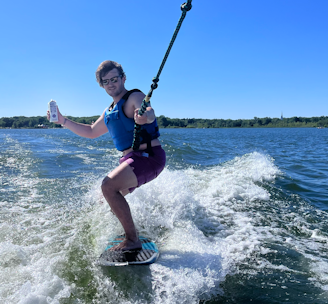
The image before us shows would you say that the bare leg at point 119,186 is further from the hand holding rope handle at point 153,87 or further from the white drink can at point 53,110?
the white drink can at point 53,110

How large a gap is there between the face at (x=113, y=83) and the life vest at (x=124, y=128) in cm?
19

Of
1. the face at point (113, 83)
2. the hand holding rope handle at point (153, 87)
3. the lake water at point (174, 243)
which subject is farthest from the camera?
the face at point (113, 83)

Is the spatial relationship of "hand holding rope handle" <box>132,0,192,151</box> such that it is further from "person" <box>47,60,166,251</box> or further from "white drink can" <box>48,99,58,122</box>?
"white drink can" <box>48,99,58,122</box>

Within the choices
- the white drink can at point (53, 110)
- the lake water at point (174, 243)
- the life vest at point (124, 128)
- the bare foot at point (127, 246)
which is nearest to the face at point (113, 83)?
the life vest at point (124, 128)

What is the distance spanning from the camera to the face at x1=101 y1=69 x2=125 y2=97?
3.50 m

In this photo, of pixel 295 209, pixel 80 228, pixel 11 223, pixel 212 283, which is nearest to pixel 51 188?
pixel 11 223

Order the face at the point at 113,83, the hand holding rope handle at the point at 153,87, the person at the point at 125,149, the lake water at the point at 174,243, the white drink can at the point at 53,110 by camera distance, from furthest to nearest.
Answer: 1. the white drink can at the point at 53,110
2. the face at the point at 113,83
3. the person at the point at 125,149
4. the lake water at the point at 174,243
5. the hand holding rope handle at the point at 153,87

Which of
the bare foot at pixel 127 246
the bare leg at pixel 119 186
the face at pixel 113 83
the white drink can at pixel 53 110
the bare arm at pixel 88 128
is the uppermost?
the face at pixel 113 83

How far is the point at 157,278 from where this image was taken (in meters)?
3.14

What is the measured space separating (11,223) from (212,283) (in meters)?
3.67

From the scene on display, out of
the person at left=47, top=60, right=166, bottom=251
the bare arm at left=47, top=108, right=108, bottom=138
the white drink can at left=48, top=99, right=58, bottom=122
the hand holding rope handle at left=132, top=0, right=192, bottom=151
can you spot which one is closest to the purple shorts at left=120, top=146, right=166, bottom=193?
the person at left=47, top=60, right=166, bottom=251

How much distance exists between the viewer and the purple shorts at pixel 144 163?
3.44m

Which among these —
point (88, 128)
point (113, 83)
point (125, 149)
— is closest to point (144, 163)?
point (125, 149)

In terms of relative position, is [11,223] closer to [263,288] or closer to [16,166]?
[263,288]
